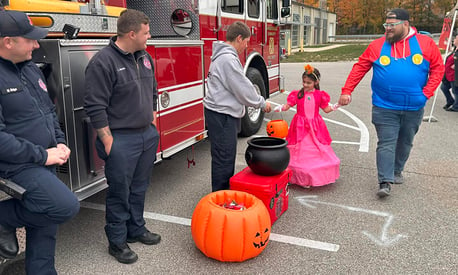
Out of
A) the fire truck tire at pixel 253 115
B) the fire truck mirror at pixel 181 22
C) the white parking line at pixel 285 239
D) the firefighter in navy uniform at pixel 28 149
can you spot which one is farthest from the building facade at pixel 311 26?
the firefighter in navy uniform at pixel 28 149

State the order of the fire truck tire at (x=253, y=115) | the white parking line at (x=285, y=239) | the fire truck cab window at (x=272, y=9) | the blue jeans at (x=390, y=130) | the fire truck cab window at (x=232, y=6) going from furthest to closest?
the fire truck cab window at (x=272, y=9), the fire truck tire at (x=253, y=115), the fire truck cab window at (x=232, y=6), the blue jeans at (x=390, y=130), the white parking line at (x=285, y=239)

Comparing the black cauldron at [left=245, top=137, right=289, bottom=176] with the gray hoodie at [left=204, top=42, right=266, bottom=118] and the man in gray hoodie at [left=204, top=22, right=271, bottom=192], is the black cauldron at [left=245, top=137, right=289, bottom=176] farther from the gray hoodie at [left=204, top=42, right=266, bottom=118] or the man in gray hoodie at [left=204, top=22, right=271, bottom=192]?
the gray hoodie at [left=204, top=42, right=266, bottom=118]

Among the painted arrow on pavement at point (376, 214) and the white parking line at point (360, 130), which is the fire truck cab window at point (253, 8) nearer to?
the white parking line at point (360, 130)

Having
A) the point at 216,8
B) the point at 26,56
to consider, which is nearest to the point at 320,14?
the point at 216,8

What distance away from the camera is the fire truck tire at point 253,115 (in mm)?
6633

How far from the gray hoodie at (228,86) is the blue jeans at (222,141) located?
0.07m

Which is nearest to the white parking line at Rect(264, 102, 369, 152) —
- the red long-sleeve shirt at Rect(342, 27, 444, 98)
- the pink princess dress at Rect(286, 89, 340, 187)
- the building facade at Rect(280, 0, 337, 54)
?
the pink princess dress at Rect(286, 89, 340, 187)

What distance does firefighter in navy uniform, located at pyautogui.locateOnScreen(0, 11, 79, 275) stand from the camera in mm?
2287

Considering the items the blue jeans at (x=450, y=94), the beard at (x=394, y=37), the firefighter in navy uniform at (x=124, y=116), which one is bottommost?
the blue jeans at (x=450, y=94)

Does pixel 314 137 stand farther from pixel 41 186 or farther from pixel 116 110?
pixel 41 186

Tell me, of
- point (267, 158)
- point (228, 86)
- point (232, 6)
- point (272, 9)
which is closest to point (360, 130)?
point (272, 9)

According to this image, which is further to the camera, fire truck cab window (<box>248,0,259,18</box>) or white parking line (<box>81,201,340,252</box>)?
fire truck cab window (<box>248,0,259,18</box>)

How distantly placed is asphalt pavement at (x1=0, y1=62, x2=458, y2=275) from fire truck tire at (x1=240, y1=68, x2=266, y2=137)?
3.69 ft

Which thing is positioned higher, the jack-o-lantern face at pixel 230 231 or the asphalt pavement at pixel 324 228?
the jack-o-lantern face at pixel 230 231
